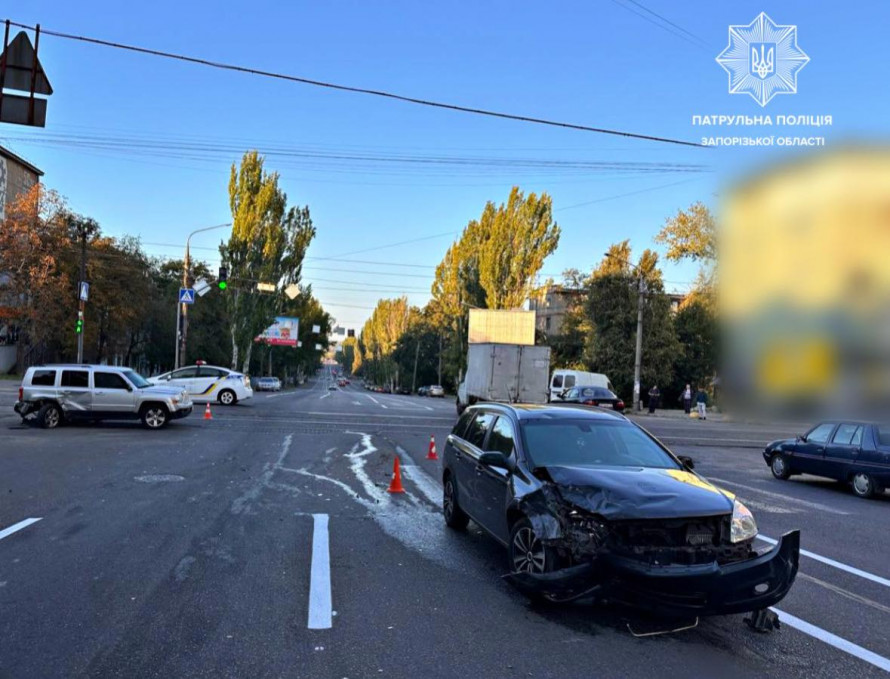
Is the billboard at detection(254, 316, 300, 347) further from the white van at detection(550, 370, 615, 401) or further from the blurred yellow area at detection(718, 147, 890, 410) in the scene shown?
the blurred yellow area at detection(718, 147, 890, 410)

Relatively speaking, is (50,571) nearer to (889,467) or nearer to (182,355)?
(889,467)

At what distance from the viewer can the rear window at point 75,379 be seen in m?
17.9

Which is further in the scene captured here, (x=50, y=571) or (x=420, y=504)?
(x=420, y=504)

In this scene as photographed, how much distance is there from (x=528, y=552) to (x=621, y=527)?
2.98 feet

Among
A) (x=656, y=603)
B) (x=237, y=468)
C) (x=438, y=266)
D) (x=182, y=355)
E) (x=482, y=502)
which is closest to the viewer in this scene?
(x=656, y=603)

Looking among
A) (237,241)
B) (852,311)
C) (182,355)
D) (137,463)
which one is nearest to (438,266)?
(237,241)

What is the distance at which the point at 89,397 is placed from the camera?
706 inches

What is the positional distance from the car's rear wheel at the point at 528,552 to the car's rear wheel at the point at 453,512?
2066mm

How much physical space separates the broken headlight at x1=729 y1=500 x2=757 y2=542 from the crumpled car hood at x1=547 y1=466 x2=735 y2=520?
0.29ft

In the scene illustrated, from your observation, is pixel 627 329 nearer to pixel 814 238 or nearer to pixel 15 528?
pixel 814 238

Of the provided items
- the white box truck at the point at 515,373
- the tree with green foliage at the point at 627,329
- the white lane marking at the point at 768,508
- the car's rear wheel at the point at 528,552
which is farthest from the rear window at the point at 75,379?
the tree with green foliage at the point at 627,329

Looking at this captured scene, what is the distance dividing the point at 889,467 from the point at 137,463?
13102mm

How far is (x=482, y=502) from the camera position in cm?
669

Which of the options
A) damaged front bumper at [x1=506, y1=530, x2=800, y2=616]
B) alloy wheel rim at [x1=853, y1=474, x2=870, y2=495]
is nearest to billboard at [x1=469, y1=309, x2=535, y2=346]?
alloy wheel rim at [x1=853, y1=474, x2=870, y2=495]
